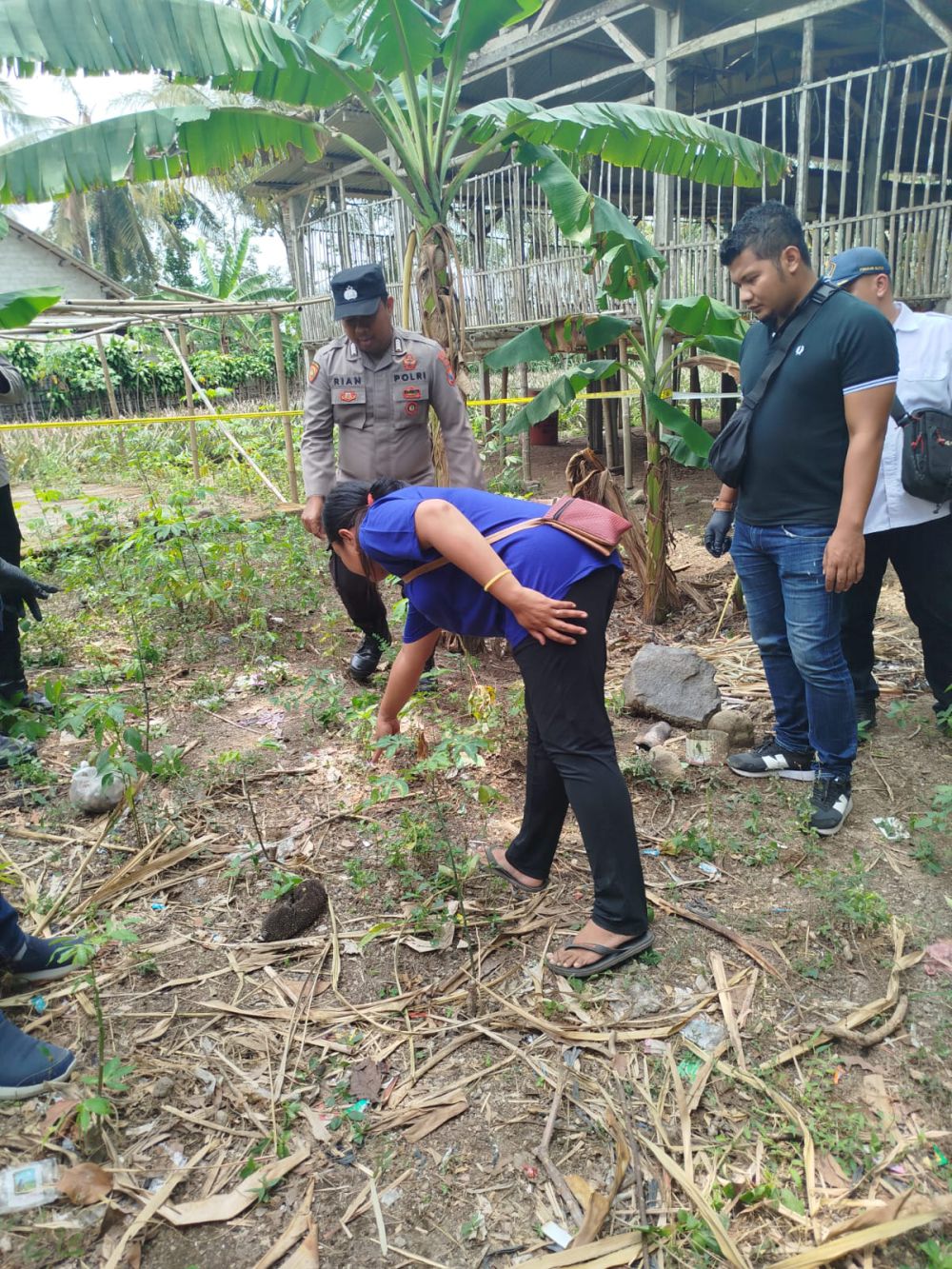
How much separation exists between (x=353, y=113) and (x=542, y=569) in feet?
34.5

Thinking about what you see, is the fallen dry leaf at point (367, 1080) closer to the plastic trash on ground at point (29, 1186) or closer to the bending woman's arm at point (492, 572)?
the plastic trash on ground at point (29, 1186)

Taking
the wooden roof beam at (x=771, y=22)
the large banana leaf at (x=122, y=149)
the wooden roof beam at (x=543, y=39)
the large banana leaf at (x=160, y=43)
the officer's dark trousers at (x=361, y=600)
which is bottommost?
the officer's dark trousers at (x=361, y=600)

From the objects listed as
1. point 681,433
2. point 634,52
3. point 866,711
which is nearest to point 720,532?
point 866,711

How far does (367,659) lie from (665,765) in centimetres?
169

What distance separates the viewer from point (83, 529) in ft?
21.6

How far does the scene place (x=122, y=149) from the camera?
4082mm

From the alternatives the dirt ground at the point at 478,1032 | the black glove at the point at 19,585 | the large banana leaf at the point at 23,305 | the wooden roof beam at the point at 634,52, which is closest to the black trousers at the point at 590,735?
the dirt ground at the point at 478,1032

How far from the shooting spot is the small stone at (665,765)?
341 centimetres

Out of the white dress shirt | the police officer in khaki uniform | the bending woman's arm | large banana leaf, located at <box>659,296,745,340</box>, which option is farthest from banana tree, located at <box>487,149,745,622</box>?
the bending woman's arm

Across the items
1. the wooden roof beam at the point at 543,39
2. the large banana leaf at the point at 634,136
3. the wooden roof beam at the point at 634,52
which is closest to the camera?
the large banana leaf at the point at 634,136

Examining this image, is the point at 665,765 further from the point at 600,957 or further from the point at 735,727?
the point at 600,957

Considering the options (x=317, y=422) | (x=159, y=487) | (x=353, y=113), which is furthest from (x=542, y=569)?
(x=353, y=113)

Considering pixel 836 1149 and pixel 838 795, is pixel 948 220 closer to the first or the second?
pixel 838 795

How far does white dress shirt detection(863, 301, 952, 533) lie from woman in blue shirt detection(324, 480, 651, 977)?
1.54 m
